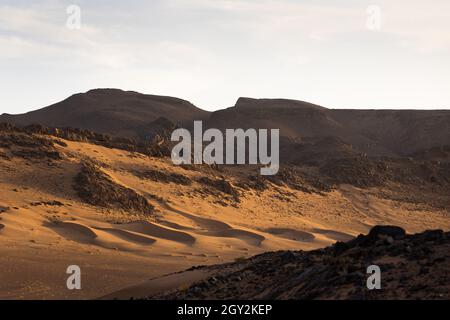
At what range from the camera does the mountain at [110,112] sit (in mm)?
83000

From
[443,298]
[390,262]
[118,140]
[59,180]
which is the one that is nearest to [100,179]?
[59,180]

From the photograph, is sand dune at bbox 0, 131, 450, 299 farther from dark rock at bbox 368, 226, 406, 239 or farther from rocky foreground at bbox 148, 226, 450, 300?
dark rock at bbox 368, 226, 406, 239

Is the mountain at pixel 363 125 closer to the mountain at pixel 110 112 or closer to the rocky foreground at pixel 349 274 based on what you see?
the mountain at pixel 110 112

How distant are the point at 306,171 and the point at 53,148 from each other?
21500 mm

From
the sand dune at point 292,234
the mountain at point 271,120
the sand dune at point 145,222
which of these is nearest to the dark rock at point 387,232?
the sand dune at point 145,222

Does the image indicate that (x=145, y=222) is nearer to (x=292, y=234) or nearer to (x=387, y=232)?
(x=292, y=234)

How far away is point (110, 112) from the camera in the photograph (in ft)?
291

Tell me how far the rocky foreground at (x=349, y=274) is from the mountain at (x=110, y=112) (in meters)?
60.5

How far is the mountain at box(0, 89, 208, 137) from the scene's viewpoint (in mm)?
83000

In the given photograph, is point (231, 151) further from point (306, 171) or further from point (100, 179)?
point (100, 179)

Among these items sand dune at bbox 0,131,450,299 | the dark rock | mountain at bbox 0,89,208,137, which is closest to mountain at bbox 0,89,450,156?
mountain at bbox 0,89,208,137

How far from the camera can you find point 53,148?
29.4m

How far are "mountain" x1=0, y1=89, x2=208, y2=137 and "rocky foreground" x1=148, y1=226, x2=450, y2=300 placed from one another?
60.5 m

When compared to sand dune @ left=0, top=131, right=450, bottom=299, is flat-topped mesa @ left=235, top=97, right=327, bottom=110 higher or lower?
higher
